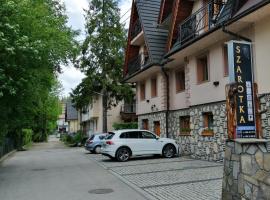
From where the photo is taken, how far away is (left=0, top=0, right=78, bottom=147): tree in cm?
1233

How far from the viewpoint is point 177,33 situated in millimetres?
20125

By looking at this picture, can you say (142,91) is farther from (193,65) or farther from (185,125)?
(193,65)

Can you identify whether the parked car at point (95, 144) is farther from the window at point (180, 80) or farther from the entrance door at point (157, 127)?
the window at point (180, 80)

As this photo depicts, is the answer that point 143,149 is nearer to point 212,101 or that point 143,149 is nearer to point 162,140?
point 162,140

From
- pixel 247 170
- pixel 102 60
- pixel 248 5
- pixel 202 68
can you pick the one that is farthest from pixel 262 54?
pixel 102 60

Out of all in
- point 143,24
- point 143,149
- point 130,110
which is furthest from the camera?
point 130,110

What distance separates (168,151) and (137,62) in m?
8.86

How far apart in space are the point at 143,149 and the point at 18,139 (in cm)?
2304

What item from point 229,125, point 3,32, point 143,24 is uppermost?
point 143,24

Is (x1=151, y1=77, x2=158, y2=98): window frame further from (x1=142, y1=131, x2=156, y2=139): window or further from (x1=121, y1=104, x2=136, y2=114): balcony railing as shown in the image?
(x1=121, y1=104, x2=136, y2=114): balcony railing

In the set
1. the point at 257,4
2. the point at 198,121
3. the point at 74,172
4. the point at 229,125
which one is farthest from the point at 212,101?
the point at 229,125

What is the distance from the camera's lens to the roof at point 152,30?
23.1 metres

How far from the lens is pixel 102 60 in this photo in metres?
37.0

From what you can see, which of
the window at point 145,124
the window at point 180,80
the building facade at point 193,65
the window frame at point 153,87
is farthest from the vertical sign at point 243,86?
the window at point 145,124
